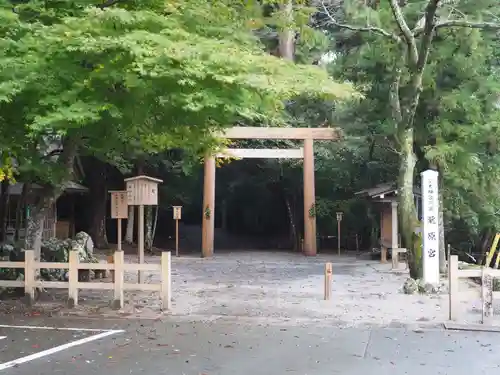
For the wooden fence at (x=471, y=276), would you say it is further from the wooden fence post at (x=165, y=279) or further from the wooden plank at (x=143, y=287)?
the wooden plank at (x=143, y=287)

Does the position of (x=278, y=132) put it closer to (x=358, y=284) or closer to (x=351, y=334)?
(x=358, y=284)

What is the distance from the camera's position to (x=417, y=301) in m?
11.6

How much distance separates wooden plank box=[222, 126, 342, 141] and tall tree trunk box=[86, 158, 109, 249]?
700 centimetres

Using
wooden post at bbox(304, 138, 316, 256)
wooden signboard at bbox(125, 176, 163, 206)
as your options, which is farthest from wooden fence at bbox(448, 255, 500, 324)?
wooden post at bbox(304, 138, 316, 256)

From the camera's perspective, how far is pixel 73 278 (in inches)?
398

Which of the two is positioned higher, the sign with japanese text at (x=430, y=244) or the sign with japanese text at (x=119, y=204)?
the sign with japanese text at (x=119, y=204)

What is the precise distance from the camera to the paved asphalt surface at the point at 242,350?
6.47 meters

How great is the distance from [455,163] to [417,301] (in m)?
5.59

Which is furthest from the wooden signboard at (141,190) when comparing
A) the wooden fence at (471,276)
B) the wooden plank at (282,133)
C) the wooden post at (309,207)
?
the wooden post at (309,207)

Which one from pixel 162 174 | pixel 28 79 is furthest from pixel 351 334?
pixel 162 174

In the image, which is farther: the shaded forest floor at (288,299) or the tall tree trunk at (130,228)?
the tall tree trunk at (130,228)

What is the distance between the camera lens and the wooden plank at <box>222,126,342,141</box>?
878 inches

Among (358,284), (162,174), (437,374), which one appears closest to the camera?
(437,374)

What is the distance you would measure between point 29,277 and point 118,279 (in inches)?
65.4
